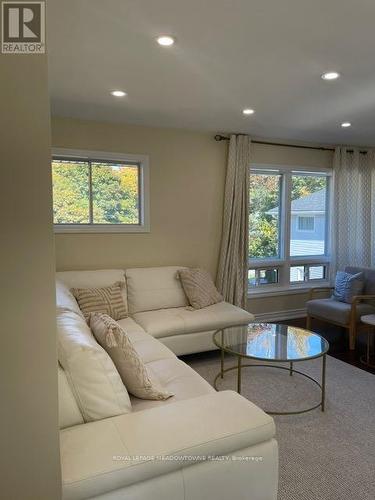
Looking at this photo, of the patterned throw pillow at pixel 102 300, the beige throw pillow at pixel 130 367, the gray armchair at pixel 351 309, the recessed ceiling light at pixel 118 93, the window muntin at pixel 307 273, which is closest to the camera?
the beige throw pillow at pixel 130 367

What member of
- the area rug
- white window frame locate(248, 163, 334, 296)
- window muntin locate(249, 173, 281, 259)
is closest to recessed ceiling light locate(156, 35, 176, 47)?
the area rug

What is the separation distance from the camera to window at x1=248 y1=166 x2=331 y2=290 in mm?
4840

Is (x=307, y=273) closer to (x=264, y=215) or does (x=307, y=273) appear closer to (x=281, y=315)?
(x=281, y=315)

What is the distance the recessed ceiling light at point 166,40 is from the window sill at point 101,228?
7.24ft

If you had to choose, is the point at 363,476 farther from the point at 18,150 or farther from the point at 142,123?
the point at 142,123

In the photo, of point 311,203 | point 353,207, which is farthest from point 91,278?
point 353,207

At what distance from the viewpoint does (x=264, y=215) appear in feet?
16.0

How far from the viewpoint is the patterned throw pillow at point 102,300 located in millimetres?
3119

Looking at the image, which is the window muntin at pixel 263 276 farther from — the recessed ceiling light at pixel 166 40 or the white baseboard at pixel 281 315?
Result: the recessed ceiling light at pixel 166 40

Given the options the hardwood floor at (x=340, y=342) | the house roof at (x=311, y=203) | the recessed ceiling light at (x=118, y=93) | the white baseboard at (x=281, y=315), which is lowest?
the hardwood floor at (x=340, y=342)

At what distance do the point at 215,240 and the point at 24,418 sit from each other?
3.66m

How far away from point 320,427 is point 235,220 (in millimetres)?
2567

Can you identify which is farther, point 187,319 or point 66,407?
point 187,319

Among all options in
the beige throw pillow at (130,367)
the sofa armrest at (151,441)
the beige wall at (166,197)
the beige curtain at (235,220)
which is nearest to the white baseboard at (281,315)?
the beige curtain at (235,220)
